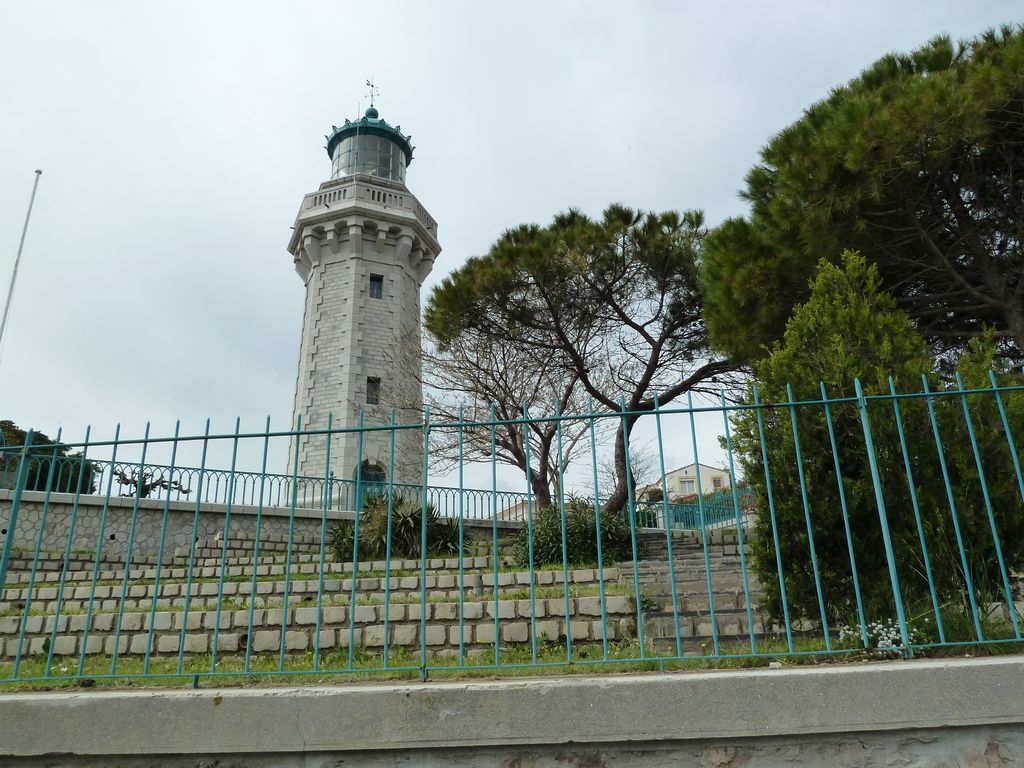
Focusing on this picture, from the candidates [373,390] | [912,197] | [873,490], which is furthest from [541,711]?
[373,390]

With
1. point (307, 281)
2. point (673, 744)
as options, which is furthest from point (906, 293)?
point (307, 281)

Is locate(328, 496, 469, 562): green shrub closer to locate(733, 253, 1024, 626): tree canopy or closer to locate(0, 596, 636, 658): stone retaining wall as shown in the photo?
locate(0, 596, 636, 658): stone retaining wall

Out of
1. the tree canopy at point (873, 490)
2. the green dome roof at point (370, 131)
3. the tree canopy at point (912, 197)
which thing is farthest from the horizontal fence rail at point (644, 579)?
the green dome roof at point (370, 131)

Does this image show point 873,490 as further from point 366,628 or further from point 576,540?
point 576,540

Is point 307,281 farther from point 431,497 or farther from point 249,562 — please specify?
point 249,562

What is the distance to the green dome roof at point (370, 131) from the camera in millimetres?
24422

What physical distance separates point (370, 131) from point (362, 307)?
7846mm

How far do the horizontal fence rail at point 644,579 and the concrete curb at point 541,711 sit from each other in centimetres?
29

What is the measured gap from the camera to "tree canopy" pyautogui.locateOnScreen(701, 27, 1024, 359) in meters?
8.30

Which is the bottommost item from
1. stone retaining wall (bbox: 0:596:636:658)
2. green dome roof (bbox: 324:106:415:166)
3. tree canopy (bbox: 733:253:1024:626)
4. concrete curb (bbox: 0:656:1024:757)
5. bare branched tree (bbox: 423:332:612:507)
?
concrete curb (bbox: 0:656:1024:757)

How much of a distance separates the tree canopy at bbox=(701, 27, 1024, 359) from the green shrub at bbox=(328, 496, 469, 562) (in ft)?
18.3

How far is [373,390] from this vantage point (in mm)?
19641

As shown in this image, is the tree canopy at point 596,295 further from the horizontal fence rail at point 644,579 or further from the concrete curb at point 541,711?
the concrete curb at point 541,711

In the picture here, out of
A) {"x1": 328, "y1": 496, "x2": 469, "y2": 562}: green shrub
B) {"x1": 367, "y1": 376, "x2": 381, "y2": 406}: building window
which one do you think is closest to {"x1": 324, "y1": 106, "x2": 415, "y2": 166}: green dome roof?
{"x1": 367, "y1": 376, "x2": 381, "y2": 406}: building window
